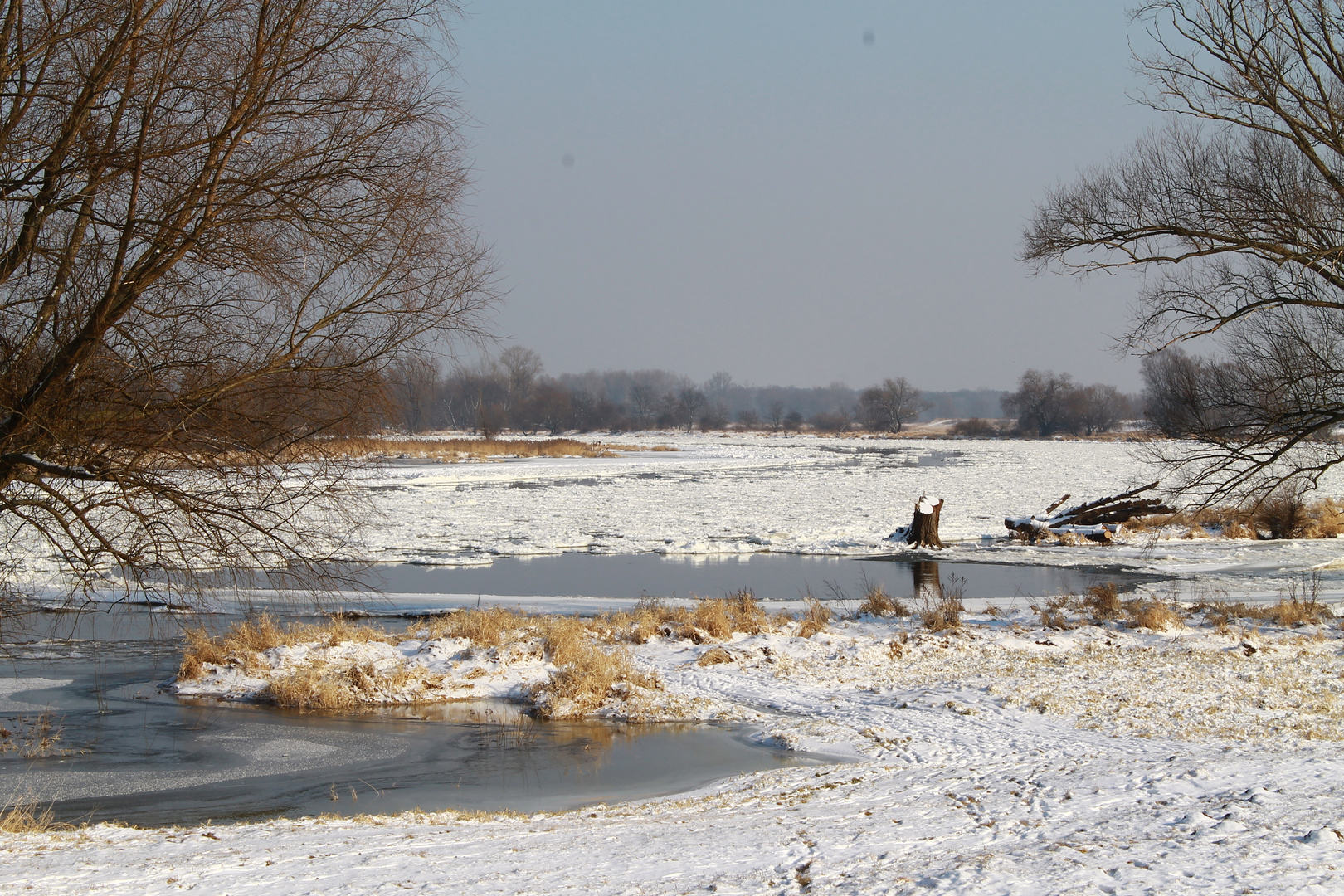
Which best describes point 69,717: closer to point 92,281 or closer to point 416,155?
point 92,281

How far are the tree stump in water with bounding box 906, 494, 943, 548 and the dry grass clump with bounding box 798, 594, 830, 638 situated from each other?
762 cm

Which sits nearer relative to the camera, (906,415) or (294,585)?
(294,585)

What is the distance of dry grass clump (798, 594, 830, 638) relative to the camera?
445 inches

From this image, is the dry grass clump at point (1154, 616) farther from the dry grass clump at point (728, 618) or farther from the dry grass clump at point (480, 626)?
the dry grass clump at point (480, 626)

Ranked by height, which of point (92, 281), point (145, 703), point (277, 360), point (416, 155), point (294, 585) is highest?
point (416, 155)

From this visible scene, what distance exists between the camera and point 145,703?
913 cm

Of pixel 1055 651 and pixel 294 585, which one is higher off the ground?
pixel 294 585

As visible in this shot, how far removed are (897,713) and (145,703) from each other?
7056mm

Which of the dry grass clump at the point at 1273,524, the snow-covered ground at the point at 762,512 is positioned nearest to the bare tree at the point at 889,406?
the snow-covered ground at the point at 762,512

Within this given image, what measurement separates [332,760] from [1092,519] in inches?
745

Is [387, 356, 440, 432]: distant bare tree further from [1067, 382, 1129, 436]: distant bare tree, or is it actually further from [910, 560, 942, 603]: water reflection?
[1067, 382, 1129, 436]: distant bare tree

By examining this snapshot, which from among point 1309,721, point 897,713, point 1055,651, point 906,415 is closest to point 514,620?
point 897,713

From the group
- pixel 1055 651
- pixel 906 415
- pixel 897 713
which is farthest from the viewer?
pixel 906 415

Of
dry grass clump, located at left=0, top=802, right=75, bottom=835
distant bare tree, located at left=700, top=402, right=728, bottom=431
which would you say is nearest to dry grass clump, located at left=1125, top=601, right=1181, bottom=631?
dry grass clump, located at left=0, top=802, right=75, bottom=835
